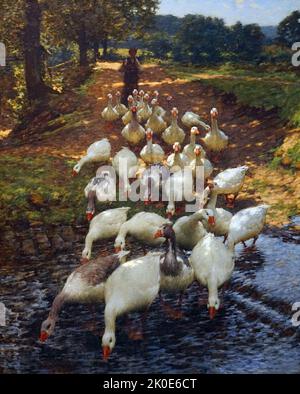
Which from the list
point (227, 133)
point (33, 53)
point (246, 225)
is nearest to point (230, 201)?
point (246, 225)

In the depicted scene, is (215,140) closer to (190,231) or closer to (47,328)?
(190,231)

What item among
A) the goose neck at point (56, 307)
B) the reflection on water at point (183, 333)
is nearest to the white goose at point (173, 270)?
the reflection on water at point (183, 333)

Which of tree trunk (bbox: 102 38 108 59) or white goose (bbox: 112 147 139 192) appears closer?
white goose (bbox: 112 147 139 192)

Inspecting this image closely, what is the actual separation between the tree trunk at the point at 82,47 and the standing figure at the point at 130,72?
9.60 ft

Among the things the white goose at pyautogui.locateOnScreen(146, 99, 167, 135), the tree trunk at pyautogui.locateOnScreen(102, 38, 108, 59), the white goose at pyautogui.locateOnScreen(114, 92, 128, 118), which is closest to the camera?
the white goose at pyautogui.locateOnScreen(146, 99, 167, 135)

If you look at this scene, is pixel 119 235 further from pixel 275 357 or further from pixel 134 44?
pixel 134 44

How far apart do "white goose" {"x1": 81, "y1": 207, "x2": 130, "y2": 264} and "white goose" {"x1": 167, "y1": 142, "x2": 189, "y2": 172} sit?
1652mm

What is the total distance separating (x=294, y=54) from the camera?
12.6 meters

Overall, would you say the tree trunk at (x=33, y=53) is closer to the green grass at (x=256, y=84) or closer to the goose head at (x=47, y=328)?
the green grass at (x=256, y=84)

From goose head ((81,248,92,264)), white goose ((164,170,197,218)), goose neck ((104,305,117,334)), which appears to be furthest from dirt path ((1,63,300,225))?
goose neck ((104,305,117,334))

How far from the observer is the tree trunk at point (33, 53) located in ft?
44.0

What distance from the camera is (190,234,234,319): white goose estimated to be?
21.2 ft

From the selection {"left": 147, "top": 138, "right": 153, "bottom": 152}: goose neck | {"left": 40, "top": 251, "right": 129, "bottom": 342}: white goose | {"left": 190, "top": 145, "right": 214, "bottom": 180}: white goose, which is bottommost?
{"left": 40, "top": 251, "right": 129, "bottom": 342}: white goose

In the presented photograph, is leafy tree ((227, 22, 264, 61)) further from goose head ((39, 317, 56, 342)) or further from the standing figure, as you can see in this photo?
goose head ((39, 317, 56, 342))
